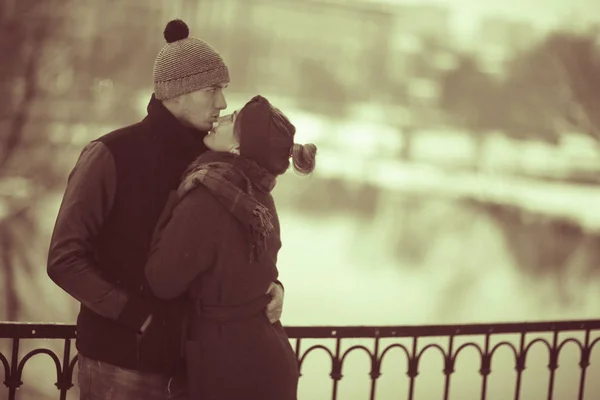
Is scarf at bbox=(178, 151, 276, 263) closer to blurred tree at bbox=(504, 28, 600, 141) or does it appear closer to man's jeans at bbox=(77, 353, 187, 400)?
man's jeans at bbox=(77, 353, 187, 400)

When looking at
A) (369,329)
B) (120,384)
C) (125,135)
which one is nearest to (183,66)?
(125,135)

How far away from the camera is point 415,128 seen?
432 inches

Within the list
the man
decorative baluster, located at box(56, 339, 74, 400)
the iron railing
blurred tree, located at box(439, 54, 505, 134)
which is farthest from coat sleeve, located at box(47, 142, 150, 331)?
blurred tree, located at box(439, 54, 505, 134)

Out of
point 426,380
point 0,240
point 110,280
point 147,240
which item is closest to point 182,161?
point 147,240

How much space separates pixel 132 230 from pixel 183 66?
490 millimetres

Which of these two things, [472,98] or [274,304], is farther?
[472,98]

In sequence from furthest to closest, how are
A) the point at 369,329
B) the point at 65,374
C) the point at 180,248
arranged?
the point at 369,329, the point at 65,374, the point at 180,248

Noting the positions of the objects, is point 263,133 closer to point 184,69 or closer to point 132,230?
point 184,69

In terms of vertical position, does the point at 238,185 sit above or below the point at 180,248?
above

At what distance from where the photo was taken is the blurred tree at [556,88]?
10750 mm

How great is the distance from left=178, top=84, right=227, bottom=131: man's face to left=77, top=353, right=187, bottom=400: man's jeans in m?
0.73

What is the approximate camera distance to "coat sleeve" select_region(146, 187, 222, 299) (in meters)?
2.02

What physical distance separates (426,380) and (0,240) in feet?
22.9

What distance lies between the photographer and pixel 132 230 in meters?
2.18
